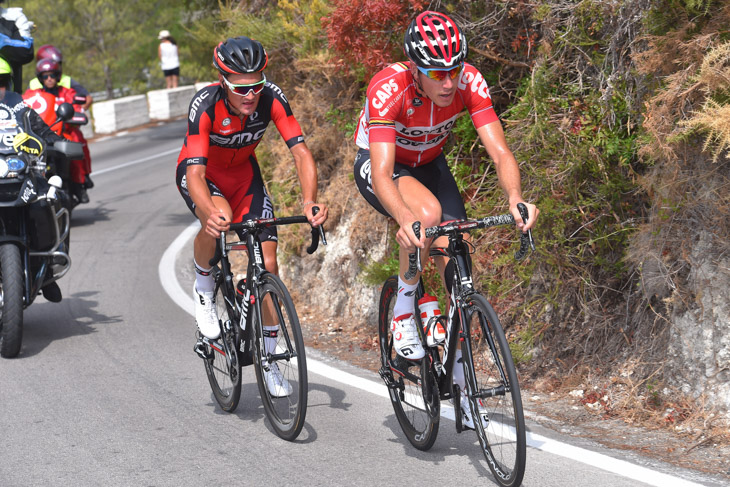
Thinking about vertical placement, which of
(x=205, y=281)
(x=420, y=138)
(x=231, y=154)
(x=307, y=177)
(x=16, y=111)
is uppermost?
(x=16, y=111)

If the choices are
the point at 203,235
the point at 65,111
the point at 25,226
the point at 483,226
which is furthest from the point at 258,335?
the point at 65,111

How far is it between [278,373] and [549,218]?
7.19 ft

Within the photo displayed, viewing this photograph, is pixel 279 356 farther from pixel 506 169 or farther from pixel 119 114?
pixel 119 114

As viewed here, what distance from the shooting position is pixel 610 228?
6.20m

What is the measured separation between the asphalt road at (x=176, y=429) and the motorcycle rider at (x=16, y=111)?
16.7 inches

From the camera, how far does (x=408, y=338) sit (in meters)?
5.07

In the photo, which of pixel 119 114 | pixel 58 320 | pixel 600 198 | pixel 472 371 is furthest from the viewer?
pixel 119 114

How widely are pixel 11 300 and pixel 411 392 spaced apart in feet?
11.7

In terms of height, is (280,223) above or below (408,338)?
above

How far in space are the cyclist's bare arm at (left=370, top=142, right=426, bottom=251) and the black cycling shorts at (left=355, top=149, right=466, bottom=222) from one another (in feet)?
1.54

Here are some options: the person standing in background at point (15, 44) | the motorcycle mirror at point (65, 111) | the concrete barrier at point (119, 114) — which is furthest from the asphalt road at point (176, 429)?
the concrete barrier at point (119, 114)

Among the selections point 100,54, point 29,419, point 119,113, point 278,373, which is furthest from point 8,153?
point 100,54

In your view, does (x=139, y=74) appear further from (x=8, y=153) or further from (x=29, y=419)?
(x=29, y=419)

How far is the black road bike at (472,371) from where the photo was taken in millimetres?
4281
